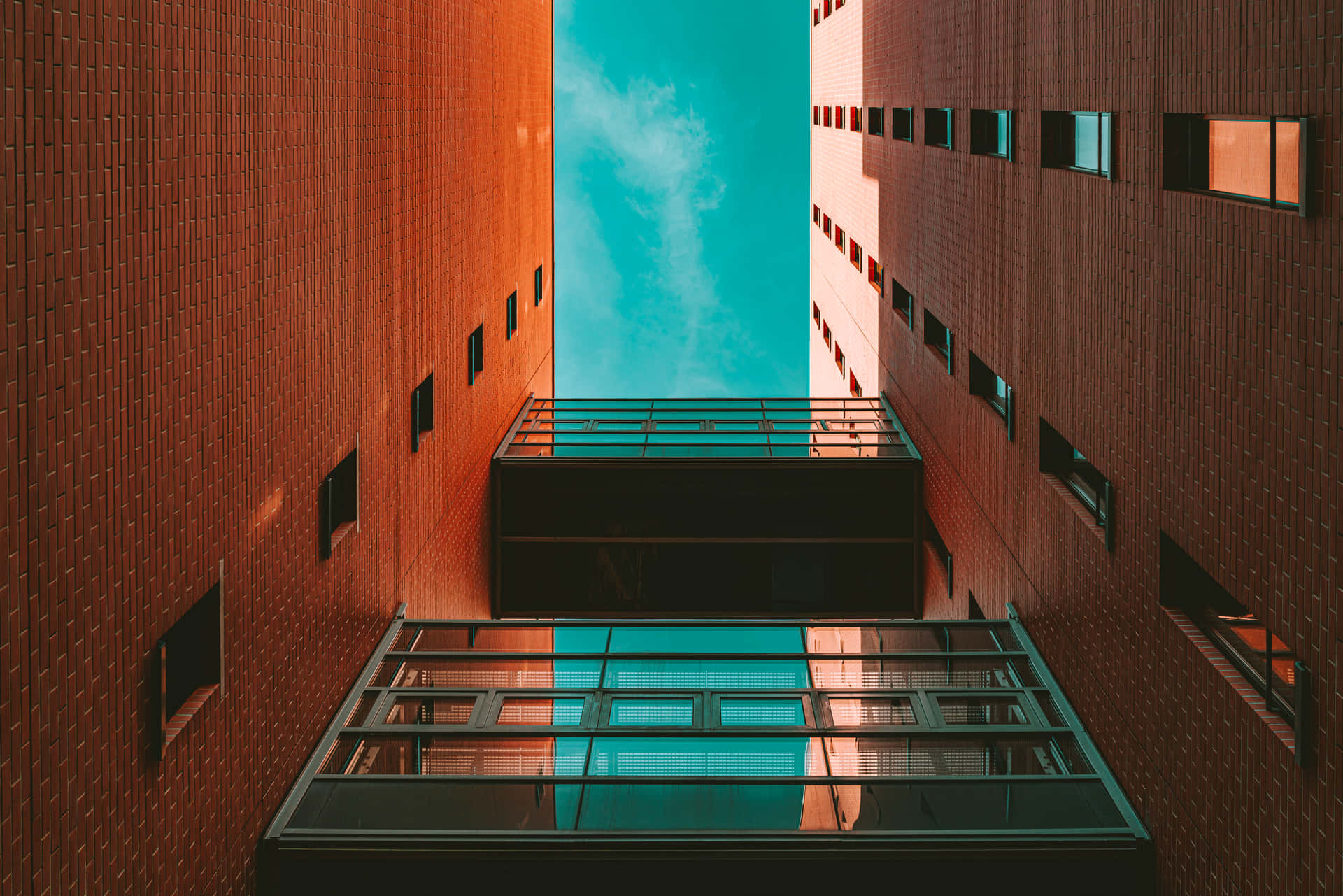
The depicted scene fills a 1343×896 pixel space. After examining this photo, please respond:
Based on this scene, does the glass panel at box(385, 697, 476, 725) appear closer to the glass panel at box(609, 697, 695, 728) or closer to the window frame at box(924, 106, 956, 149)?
the glass panel at box(609, 697, 695, 728)

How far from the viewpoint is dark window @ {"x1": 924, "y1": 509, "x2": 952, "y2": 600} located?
1688cm

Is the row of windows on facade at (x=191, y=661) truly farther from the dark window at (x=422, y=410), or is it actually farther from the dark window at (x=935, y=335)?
the dark window at (x=935, y=335)

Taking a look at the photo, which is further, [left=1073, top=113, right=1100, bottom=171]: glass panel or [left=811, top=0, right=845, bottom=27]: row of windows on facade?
[left=811, top=0, right=845, bottom=27]: row of windows on facade

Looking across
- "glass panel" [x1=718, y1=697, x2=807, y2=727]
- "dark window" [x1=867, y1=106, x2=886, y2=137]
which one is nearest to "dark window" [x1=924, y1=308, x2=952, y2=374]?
"dark window" [x1=867, y1=106, x2=886, y2=137]

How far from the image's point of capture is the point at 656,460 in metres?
19.8

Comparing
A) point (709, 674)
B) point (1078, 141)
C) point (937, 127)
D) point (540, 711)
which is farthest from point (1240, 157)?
point (937, 127)

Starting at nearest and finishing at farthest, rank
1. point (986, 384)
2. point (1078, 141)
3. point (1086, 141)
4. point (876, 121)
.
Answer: point (1086, 141)
point (1078, 141)
point (986, 384)
point (876, 121)

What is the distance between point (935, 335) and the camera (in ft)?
59.0

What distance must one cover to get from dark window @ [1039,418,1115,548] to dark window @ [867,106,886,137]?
44.1 feet

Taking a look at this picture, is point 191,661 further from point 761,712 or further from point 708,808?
point 761,712

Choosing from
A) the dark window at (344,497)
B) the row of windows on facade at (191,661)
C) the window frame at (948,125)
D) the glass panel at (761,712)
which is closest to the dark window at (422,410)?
the dark window at (344,497)

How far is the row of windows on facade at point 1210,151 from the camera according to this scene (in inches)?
242

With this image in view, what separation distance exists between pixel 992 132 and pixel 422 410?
1017cm

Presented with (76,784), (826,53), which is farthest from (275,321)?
(826,53)
